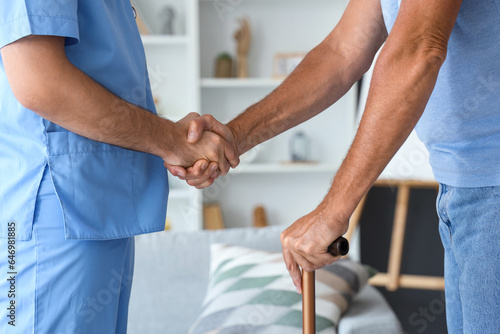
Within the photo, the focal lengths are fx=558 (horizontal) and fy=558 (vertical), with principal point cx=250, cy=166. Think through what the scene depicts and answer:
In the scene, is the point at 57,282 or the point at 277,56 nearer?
the point at 57,282

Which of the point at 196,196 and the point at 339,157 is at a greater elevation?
the point at 339,157

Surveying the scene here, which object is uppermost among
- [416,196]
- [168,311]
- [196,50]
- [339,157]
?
[196,50]

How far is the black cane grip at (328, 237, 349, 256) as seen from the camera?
3.16 feet

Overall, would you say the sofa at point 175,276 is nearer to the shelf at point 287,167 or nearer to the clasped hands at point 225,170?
the clasped hands at point 225,170

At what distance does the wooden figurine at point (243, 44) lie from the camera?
12.2 ft

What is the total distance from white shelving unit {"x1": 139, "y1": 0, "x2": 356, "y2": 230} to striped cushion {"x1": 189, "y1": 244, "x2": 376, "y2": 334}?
180cm

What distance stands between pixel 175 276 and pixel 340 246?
123 cm

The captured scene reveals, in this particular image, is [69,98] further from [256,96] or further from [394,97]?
[256,96]

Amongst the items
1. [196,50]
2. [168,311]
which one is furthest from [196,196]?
[168,311]

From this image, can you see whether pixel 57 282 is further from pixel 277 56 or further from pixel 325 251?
pixel 277 56

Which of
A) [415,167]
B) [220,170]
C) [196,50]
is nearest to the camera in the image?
[220,170]

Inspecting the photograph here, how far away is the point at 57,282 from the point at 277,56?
3.00 metres

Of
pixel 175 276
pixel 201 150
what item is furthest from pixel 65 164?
pixel 175 276

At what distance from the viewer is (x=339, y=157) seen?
389cm
